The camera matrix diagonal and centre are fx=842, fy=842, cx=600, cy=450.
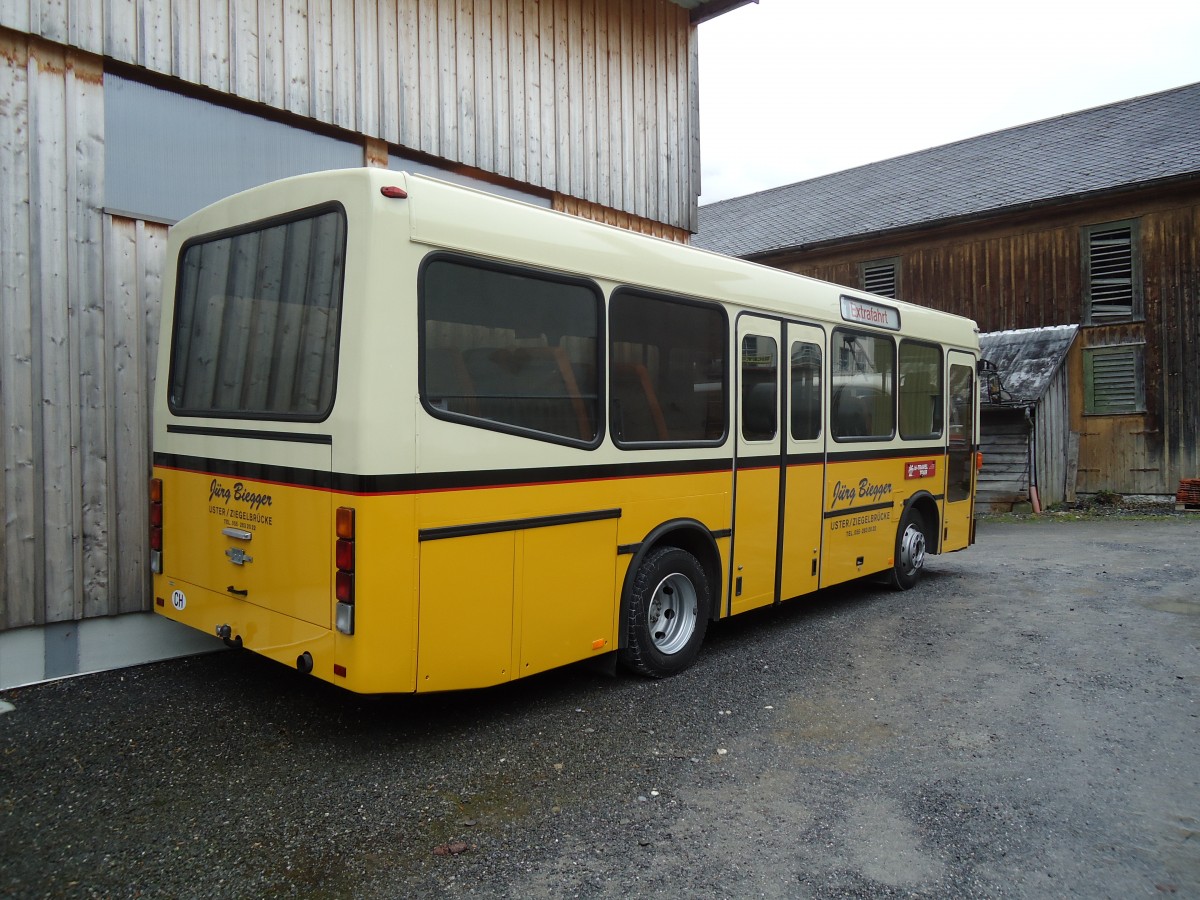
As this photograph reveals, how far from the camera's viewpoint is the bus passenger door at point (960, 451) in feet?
29.3

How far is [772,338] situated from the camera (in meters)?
6.28

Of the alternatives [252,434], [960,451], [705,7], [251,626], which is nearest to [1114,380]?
Result: [960,451]

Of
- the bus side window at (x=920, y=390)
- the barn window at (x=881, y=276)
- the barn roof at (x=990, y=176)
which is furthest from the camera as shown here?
the barn window at (x=881, y=276)

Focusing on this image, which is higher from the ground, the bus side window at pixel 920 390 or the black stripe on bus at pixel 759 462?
the bus side window at pixel 920 390

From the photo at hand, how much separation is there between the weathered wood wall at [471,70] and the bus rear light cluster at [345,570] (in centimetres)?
392

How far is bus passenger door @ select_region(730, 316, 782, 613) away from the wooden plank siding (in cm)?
1516

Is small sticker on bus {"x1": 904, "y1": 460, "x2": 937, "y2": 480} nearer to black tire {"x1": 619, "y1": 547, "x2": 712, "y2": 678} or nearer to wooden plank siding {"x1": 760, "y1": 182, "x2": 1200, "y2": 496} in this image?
black tire {"x1": 619, "y1": 547, "x2": 712, "y2": 678}

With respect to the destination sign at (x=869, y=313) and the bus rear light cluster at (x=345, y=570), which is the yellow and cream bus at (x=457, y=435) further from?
the destination sign at (x=869, y=313)

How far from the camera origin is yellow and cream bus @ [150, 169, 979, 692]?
3924mm

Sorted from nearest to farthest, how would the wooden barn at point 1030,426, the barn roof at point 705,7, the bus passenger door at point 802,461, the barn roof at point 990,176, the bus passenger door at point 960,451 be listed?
the bus passenger door at point 802,461 → the bus passenger door at point 960,451 → the barn roof at point 705,7 → the wooden barn at point 1030,426 → the barn roof at point 990,176

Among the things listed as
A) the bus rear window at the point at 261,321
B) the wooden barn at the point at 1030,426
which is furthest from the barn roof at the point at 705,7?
the wooden barn at the point at 1030,426

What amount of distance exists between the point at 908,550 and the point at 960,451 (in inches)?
58.0

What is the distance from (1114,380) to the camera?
60.2 feet

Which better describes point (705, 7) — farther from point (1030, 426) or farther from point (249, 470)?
point (1030, 426)
